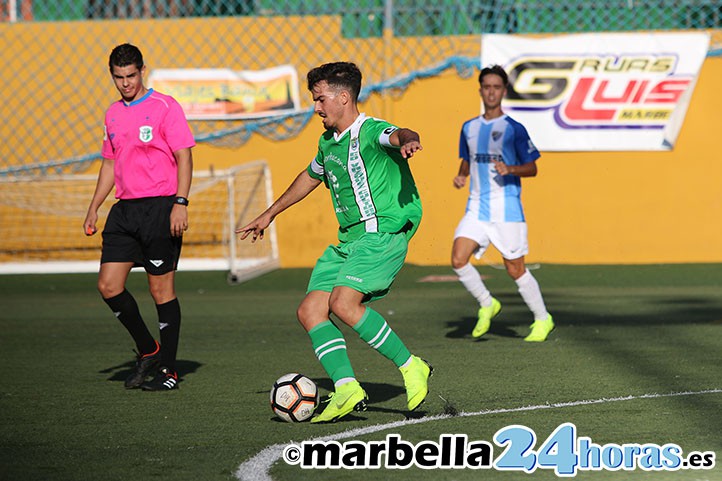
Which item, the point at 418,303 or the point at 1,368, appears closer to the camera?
the point at 1,368

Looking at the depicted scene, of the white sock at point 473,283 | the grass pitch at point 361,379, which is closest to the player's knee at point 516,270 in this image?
the white sock at point 473,283

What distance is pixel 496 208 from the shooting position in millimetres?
8812

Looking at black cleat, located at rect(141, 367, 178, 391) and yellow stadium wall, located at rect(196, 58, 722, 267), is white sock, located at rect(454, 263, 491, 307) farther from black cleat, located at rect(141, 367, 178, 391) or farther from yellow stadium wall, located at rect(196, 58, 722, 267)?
yellow stadium wall, located at rect(196, 58, 722, 267)

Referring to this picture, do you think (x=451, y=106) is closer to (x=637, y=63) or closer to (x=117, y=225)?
(x=637, y=63)

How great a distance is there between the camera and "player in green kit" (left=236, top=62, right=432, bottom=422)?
5.82 m

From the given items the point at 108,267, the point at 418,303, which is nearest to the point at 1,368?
the point at 108,267

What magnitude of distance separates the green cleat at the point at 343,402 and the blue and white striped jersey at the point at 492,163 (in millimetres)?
3298

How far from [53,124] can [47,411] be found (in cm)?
930

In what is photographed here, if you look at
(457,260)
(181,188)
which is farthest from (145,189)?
(457,260)

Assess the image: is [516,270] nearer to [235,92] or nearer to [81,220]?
[235,92]

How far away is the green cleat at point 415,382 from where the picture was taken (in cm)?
579

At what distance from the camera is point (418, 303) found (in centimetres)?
A: 1130

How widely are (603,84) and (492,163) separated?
19.3 feet

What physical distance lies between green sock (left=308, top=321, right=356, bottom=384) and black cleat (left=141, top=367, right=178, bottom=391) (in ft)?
4.43
